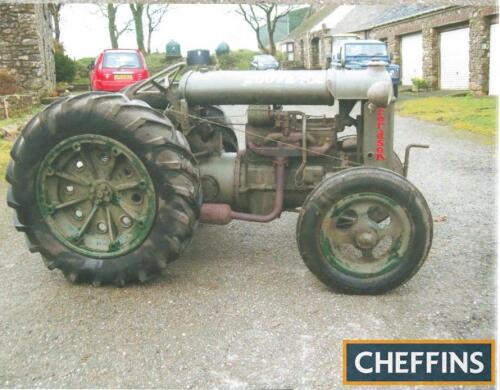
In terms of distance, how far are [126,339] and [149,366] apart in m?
0.32

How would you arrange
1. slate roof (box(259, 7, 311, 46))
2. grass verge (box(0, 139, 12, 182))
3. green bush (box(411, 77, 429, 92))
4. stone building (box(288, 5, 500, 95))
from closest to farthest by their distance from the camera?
grass verge (box(0, 139, 12, 182)), stone building (box(288, 5, 500, 95)), green bush (box(411, 77, 429, 92)), slate roof (box(259, 7, 311, 46))

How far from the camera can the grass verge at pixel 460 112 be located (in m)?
10.8

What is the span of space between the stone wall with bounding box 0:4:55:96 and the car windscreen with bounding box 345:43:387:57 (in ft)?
33.6

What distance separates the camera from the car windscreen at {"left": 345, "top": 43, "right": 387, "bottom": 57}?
19.5 metres

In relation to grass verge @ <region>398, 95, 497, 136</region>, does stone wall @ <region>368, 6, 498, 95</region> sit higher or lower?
higher

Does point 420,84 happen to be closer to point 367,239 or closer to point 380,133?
point 380,133

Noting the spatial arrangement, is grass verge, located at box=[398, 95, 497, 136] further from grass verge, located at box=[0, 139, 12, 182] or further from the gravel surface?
grass verge, located at box=[0, 139, 12, 182]

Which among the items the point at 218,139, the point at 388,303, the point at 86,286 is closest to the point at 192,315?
the point at 86,286

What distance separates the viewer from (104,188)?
351 cm

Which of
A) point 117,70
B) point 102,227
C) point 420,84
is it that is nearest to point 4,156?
point 102,227

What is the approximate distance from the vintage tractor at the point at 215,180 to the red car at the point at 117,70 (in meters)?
12.3

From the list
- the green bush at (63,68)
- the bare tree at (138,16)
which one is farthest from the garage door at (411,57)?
the green bush at (63,68)

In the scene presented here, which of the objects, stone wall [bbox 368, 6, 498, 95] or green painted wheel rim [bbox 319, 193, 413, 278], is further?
stone wall [bbox 368, 6, 498, 95]

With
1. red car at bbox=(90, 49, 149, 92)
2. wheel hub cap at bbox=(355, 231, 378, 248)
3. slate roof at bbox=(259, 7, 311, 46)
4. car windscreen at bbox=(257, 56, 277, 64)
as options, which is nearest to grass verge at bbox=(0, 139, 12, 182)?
wheel hub cap at bbox=(355, 231, 378, 248)
